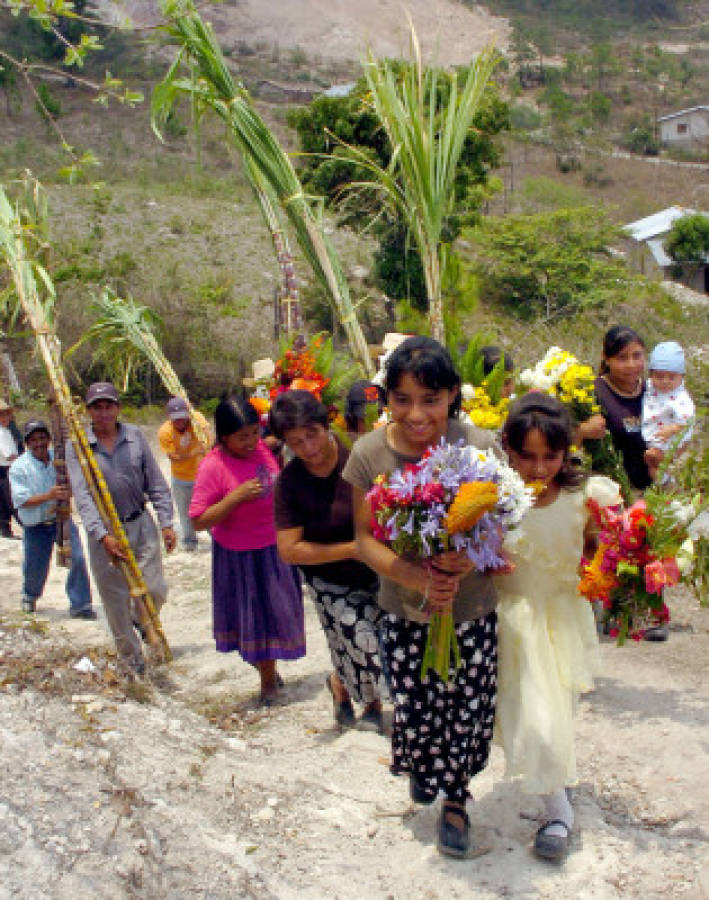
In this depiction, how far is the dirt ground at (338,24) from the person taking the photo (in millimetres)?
67438

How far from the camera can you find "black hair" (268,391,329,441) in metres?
3.48

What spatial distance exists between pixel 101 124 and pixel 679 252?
1034 inches

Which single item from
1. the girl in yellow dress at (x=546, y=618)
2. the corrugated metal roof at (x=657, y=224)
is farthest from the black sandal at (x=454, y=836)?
the corrugated metal roof at (x=657, y=224)

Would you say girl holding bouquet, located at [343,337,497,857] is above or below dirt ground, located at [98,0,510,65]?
below

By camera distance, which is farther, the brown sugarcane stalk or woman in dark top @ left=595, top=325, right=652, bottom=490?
the brown sugarcane stalk

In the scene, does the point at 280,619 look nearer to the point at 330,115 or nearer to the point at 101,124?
the point at 330,115

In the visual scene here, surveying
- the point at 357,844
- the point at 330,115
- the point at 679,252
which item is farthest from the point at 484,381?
the point at 679,252

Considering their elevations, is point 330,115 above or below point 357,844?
above

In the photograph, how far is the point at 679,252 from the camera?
35.5 metres

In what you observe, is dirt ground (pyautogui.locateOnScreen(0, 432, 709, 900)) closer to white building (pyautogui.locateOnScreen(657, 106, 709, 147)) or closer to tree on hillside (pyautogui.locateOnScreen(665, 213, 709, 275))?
tree on hillside (pyautogui.locateOnScreen(665, 213, 709, 275))

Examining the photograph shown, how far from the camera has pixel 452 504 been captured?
8.20 feet

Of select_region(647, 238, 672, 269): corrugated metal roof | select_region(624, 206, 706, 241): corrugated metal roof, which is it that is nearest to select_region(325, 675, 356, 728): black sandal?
select_region(647, 238, 672, 269): corrugated metal roof

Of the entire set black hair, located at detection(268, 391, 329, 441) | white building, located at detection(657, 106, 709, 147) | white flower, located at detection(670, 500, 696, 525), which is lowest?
white flower, located at detection(670, 500, 696, 525)

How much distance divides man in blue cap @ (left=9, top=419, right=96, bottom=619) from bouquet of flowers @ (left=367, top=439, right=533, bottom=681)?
14.4 feet
